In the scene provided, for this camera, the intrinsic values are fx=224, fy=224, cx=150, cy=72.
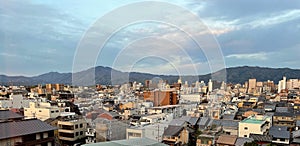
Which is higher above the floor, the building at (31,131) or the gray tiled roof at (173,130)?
the building at (31,131)

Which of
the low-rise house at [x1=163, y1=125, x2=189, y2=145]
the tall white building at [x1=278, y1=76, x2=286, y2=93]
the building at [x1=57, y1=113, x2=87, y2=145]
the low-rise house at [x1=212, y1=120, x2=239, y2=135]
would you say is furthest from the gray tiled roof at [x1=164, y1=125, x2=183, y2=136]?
the tall white building at [x1=278, y1=76, x2=286, y2=93]

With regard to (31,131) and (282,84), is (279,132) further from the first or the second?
(282,84)

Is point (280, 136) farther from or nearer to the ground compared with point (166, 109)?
nearer to the ground

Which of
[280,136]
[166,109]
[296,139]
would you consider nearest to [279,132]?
[280,136]

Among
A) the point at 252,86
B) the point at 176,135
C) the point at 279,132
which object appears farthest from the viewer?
the point at 252,86

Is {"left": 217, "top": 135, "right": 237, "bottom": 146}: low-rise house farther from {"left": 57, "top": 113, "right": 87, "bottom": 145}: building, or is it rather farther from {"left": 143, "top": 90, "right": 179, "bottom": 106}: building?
{"left": 57, "top": 113, "right": 87, "bottom": 145}: building

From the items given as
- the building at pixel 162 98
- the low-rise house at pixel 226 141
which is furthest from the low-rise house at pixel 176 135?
the building at pixel 162 98

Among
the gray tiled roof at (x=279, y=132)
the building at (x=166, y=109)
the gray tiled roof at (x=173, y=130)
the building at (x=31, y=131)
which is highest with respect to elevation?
the building at (x=31, y=131)

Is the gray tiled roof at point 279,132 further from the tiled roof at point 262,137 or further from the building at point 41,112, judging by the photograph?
the building at point 41,112

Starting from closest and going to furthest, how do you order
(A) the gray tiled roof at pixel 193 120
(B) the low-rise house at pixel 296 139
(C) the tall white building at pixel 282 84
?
(B) the low-rise house at pixel 296 139, (A) the gray tiled roof at pixel 193 120, (C) the tall white building at pixel 282 84
